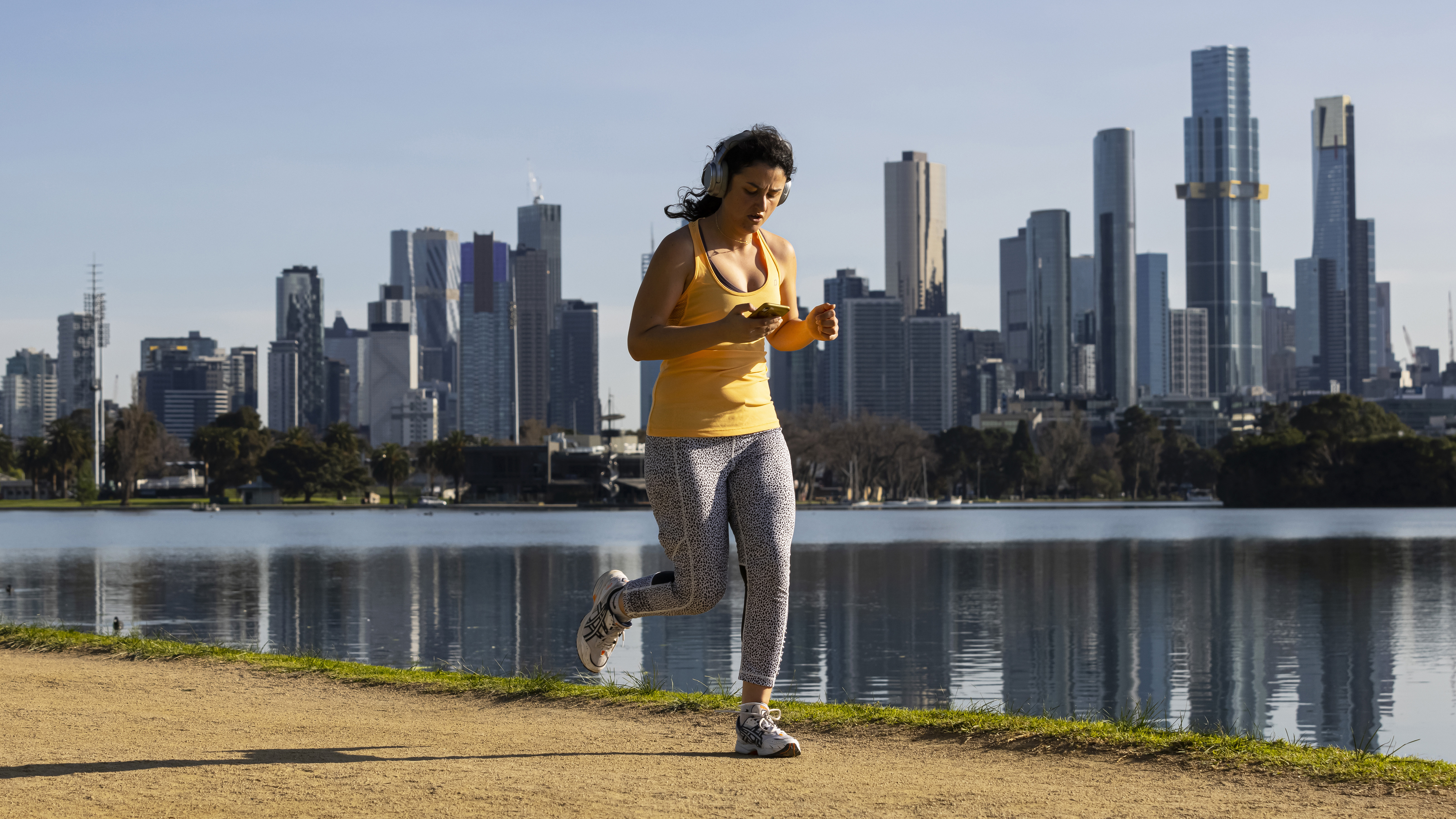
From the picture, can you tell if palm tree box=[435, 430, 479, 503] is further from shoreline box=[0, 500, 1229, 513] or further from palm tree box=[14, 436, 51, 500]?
palm tree box=[14, 436, 51, 500]

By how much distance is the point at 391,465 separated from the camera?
13150 centimetres

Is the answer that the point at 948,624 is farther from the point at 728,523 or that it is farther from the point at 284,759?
the point at 284,759

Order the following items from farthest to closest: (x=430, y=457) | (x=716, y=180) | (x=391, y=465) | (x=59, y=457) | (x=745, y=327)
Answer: (x=430, y=457) < (x=391, y=465) < (x=59, y=457) < (x=716, y=180) < (x=745, y=327)

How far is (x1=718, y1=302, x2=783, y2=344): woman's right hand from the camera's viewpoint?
17.2ft

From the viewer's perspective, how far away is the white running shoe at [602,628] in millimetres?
5871

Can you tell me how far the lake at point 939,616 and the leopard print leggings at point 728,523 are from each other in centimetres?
236

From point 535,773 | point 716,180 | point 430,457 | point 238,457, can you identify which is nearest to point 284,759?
point 535,773

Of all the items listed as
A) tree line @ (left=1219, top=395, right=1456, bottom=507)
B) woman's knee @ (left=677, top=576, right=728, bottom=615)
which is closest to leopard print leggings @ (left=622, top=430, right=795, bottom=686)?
woman's knee @ (left=677, top=576, right=728, bottom=615)

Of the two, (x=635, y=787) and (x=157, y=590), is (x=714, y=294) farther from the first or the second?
(x=157, y=590)

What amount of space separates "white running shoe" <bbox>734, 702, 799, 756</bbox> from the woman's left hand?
1.39 metres

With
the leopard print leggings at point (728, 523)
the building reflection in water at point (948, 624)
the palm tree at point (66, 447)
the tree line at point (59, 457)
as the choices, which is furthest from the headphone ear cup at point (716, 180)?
the palm tree at point (66, 447)

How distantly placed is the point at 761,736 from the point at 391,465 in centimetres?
12976

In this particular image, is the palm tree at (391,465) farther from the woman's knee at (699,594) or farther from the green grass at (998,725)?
the woman's knee at (699,594)

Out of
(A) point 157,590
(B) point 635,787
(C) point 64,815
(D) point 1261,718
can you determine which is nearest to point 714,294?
(B) point 635,787
